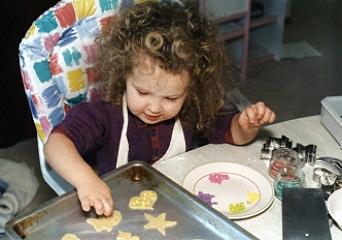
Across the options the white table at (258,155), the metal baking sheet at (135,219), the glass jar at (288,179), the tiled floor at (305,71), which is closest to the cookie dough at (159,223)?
the metal baking sheet at (135,219)

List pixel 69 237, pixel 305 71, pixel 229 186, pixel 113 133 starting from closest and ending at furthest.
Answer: pixel 69 237 → pixel 229 186 → pixel 113 133 → pixel 305 71

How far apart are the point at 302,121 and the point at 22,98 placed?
130cm

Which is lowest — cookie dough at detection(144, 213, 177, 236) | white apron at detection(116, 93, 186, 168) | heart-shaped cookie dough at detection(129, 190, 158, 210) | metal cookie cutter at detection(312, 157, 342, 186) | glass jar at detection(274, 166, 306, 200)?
white apron at detection(116, 93, 186, 168)

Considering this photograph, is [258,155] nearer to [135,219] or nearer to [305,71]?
[135,219]

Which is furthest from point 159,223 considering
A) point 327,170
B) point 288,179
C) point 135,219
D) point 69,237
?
point 327,170

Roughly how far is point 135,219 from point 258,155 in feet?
1.16

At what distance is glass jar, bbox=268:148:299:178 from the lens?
3.51 feet

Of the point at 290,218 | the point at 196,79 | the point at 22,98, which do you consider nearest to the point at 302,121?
the point at 196,79

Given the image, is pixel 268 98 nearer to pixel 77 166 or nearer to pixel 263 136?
pixel 263 136

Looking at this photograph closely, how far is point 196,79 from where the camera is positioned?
1183 mm

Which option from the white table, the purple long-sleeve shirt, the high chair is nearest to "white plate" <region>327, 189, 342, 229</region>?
the white table

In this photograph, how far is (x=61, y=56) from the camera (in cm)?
116

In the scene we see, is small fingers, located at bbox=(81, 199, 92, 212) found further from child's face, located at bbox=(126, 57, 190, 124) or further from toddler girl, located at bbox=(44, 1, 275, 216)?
child's face, located at bbox=(126, 57, 190, 124)

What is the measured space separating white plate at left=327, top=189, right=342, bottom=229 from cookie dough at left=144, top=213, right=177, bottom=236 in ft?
1.00
